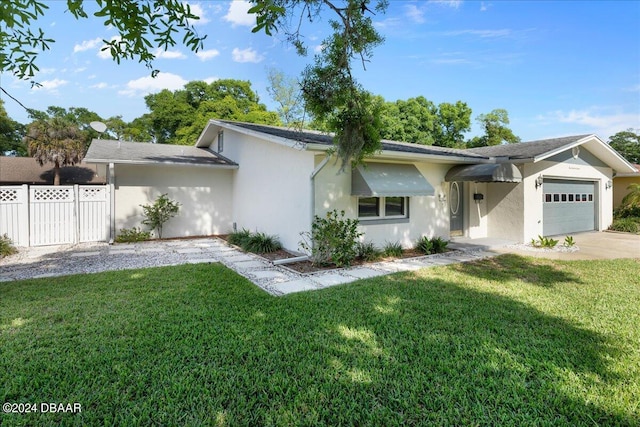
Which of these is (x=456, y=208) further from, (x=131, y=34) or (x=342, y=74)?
(x=131, y=34)

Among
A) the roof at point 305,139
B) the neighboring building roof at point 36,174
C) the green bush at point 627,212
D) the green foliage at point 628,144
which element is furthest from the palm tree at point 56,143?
the green foliage at point 628,144

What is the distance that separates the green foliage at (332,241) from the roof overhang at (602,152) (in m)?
9.81

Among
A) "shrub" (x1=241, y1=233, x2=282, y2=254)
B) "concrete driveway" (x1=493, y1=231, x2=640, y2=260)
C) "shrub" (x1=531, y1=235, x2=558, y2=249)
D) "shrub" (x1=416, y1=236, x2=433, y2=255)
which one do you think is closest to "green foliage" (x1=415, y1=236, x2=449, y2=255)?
"shrub" (x1=416, y1=236, x2=433, y2=255)

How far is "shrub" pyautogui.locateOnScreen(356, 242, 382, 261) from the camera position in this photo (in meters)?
11.4

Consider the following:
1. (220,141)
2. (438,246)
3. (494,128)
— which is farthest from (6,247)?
(494,128)

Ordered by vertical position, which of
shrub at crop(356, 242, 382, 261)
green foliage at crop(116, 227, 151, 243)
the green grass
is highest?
green foliage at crop(116, 227, 151, 243)

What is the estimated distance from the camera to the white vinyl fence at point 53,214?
43.2ft

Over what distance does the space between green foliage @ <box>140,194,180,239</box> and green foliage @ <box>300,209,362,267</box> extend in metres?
8.87

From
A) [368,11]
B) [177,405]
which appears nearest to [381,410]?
[177,405]

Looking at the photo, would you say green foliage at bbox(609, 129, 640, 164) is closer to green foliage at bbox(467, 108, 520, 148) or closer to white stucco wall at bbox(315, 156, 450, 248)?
green foliage at bbox(467, 108, 520, 148)

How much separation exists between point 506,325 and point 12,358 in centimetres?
759

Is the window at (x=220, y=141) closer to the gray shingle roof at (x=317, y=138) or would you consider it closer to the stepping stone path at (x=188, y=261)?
the gray shingle roof at (x=317, y=138)

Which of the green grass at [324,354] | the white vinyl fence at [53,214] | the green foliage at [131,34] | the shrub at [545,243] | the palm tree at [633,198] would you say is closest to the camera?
the green grass at [324,354]

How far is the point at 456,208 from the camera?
51.3 feet
